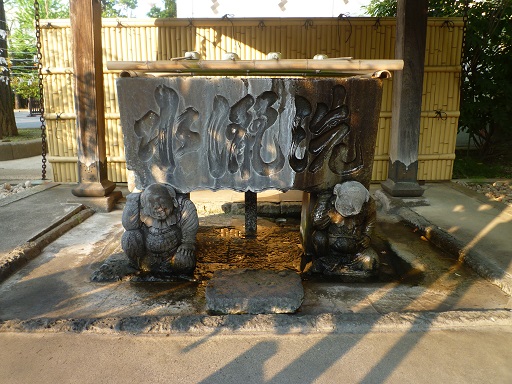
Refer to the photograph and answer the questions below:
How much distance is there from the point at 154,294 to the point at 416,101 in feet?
14.9

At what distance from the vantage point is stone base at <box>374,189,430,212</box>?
5.64 meters

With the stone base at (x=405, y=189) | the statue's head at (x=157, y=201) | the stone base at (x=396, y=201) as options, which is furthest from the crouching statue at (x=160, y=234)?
the stone base at (x=405, y=189)

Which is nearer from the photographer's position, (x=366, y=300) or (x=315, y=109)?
(x=366, y=300)

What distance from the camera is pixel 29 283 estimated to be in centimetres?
341

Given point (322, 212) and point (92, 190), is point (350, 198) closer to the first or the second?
point (322, 212)

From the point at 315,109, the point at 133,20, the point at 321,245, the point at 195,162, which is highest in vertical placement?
the point at 133,20

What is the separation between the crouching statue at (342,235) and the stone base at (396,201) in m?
2.08

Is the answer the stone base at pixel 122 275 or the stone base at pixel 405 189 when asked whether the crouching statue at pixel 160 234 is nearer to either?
the stone base at pixel 122 275

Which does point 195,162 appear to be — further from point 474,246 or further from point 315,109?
point 474,246

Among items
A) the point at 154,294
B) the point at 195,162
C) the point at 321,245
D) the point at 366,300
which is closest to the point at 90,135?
the point at 195,162

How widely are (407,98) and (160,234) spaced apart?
4101mm

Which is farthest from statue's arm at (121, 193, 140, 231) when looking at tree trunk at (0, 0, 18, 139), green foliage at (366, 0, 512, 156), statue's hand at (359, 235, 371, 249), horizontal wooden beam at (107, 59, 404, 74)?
tree trunk at (0, 0, 18, 139)

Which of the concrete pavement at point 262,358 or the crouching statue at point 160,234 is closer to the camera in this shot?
the concrete pavement at point 262,358

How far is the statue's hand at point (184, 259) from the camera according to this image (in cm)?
355
